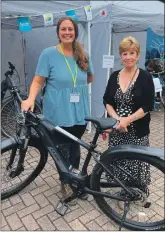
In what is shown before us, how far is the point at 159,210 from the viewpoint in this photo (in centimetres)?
247

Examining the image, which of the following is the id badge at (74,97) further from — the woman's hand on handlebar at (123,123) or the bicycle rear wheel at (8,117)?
the bicycle rear wheel at (8,117)

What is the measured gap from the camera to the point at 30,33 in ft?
17.9

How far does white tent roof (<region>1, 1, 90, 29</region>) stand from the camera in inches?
137

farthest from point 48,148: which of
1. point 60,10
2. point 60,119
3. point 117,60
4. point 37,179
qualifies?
point 117,60

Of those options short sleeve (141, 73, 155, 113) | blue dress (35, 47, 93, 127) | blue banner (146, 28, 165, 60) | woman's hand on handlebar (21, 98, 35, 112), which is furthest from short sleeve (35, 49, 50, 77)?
blue banner (146, 28, 165, 60)

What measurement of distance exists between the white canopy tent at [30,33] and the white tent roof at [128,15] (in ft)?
1.19

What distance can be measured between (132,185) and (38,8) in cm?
292

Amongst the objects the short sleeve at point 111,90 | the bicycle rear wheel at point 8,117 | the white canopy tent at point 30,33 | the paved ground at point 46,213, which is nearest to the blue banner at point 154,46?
the white canopy tent at point 30,33

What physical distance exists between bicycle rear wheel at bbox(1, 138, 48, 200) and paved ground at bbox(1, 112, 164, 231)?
0.20 ft

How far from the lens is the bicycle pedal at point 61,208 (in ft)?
7.80

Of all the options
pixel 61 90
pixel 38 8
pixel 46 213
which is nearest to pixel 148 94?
pixel 61 90

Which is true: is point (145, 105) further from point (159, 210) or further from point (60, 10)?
point (60, 10)

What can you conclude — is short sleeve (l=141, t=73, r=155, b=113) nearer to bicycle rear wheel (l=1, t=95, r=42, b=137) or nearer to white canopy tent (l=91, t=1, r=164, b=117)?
white canopy tent (l=91, t=1, r=164, b=117)

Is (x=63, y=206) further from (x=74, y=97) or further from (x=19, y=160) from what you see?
(x=74, y=97)
